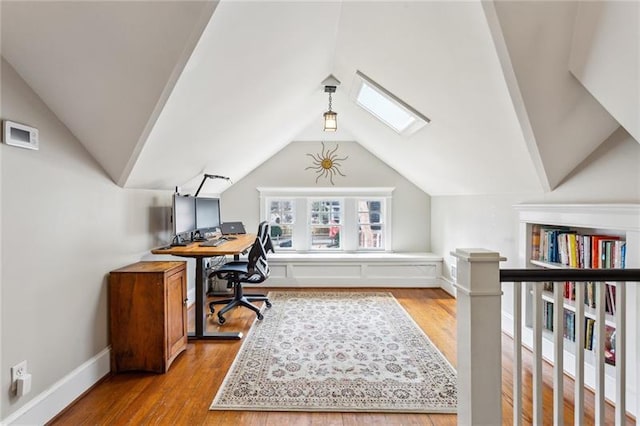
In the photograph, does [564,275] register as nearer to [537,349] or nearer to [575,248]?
[537,349]

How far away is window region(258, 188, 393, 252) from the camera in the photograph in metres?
5.27

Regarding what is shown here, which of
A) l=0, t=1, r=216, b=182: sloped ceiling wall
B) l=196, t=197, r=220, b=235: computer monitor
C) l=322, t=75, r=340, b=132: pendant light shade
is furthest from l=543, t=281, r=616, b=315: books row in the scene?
l=196, t=197, r=220, b=235: computer monitor

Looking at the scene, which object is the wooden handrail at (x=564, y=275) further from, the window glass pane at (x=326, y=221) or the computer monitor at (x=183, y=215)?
the window glass pane at (x=326, y=221)

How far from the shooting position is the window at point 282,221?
5.34 m

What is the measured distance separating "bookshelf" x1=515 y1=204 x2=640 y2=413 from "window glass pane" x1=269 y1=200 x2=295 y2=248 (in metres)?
3.30

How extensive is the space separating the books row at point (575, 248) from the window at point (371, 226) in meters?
2.65

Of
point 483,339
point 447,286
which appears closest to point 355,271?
point 447,286

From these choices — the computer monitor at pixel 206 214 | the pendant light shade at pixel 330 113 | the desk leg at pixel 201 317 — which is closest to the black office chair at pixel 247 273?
the desk leg at pixel 201 317

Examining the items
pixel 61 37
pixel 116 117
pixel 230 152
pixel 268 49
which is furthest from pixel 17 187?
pixel 230 152

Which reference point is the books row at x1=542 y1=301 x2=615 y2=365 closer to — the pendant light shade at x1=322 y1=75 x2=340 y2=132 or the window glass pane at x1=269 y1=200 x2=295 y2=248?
the pendant light shade at x1=322 y1=75 x2=340 y2=132

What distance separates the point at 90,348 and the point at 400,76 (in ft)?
9.80

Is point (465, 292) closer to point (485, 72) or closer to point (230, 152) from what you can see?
point (485, 72)

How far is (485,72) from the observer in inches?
76.8

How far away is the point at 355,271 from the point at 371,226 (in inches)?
35.6
